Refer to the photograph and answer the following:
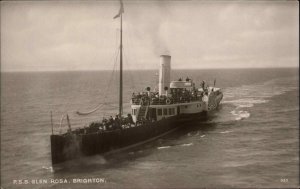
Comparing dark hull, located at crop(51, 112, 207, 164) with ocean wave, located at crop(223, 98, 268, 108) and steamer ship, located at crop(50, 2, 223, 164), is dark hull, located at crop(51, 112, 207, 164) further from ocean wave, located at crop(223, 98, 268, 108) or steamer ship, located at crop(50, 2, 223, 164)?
ocean wave, located at crop(223, 98, 268, 108)

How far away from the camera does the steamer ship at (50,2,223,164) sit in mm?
24844

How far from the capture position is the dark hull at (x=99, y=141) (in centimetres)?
2434

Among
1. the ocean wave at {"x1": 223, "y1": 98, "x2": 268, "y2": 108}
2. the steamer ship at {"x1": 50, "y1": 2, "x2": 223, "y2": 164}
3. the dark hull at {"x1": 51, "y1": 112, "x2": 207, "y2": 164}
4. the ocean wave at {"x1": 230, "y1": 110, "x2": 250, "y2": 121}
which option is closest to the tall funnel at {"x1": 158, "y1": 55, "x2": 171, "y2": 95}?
the steamer ship at {"x1": 50, "y1": 2, "x2": 223, "y2": 164}

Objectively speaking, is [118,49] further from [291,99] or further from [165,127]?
[291,99]

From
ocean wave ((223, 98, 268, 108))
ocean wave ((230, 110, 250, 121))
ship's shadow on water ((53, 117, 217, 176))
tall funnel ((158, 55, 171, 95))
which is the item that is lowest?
ship's shadow on water ((53, 117, 217, 176))

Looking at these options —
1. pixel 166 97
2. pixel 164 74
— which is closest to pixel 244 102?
pixel 164 74

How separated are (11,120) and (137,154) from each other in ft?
70.3

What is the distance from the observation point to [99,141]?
84.8 feet

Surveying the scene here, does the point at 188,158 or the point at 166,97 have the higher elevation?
the point at 166,97

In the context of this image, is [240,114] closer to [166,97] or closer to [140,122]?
[166,97]

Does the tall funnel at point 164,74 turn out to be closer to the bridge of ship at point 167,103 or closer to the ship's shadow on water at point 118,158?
the bridge of ship at point 167,103

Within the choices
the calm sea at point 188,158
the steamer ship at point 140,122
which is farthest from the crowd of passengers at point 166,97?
the calm sea at point 188,158

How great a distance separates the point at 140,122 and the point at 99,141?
17.5ft

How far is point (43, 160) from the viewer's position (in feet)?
86.0
